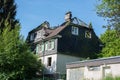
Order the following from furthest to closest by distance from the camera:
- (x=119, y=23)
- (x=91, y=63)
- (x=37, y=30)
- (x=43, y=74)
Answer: (x=37, y=30), (x=43, y=74), (x=119, y=23), (x=91, y=63)

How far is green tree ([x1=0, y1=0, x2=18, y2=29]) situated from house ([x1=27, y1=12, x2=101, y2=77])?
6107 millimetres

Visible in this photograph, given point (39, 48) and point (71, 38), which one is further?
point (39, 48)

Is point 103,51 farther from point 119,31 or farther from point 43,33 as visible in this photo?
point 119,31

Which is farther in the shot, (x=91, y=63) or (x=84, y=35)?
(x=84, y=35)

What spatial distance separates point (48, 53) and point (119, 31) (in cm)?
1689

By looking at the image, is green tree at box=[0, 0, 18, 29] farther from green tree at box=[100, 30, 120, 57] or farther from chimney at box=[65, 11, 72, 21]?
green tree at box=[100, 30, 120, 57]

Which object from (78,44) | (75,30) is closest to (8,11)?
(75,30)

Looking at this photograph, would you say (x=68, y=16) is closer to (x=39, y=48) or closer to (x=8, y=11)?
(x=39, y=48)

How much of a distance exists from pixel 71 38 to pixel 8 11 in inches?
404

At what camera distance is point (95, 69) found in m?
28.4

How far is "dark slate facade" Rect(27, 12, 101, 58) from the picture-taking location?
1833 inches

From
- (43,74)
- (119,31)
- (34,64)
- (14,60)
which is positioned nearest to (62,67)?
(43,74)

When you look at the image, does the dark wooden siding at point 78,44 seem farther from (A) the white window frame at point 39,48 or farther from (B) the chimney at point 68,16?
(A) the white window frame at point 39,48

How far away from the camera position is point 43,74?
45.2 metres
